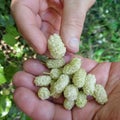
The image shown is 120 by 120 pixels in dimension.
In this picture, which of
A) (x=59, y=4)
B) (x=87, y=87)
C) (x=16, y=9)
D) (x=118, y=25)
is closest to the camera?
(x=87, y=87)

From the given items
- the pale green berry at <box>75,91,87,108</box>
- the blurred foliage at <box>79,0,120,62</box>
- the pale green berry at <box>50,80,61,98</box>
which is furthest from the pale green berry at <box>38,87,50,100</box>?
the blurred foliage at <box>79,0,120,62</box>

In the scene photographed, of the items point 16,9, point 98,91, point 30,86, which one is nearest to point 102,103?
point 98,91

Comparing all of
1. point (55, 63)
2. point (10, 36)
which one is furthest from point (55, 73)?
point (10, 36)

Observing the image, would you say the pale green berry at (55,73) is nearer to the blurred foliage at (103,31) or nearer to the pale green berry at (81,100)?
the pale green berry at (81,100)

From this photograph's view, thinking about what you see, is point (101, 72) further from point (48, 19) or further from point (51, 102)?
point (48, 19)

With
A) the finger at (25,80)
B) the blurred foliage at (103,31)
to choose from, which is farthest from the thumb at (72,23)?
the blurred foliage at (103,31)

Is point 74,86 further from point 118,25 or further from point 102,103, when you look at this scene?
point 118,25

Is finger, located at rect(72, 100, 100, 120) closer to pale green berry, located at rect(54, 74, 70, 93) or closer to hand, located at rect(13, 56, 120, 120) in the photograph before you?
hand, located at rect(13, 56, 120, 120)
